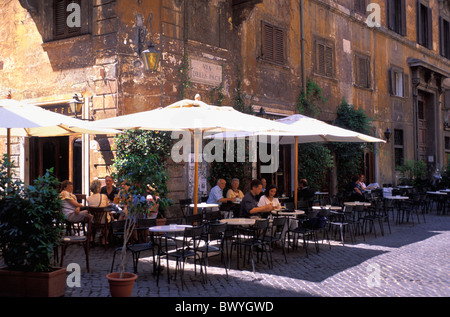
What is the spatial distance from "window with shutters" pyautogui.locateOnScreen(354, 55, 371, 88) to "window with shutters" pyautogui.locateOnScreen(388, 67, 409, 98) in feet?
7.03

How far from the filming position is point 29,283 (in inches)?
203

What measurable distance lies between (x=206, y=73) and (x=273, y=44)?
3394 mm

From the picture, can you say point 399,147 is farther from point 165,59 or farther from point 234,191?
point 165,59

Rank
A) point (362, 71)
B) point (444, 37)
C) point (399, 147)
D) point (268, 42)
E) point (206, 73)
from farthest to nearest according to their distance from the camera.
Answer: point (444, 37) < point (399, 147) < point (362, 71) < point (268, 42) < point (206, 73)

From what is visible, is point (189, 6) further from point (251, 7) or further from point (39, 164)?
point (39, 164)

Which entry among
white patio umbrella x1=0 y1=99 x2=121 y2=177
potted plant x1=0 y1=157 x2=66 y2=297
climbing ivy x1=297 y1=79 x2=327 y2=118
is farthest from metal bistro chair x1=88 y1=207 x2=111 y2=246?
climbing ivy x1=297 y1=79 x2=327 y2=118

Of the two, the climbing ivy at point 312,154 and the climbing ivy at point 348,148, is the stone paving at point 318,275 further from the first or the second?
the climbing ivy at point 348,148

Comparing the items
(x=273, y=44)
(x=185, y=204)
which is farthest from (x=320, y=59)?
(x=185, y=204)

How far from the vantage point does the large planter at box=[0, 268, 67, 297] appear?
16.8ft

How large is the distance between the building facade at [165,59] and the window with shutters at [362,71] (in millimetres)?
86
